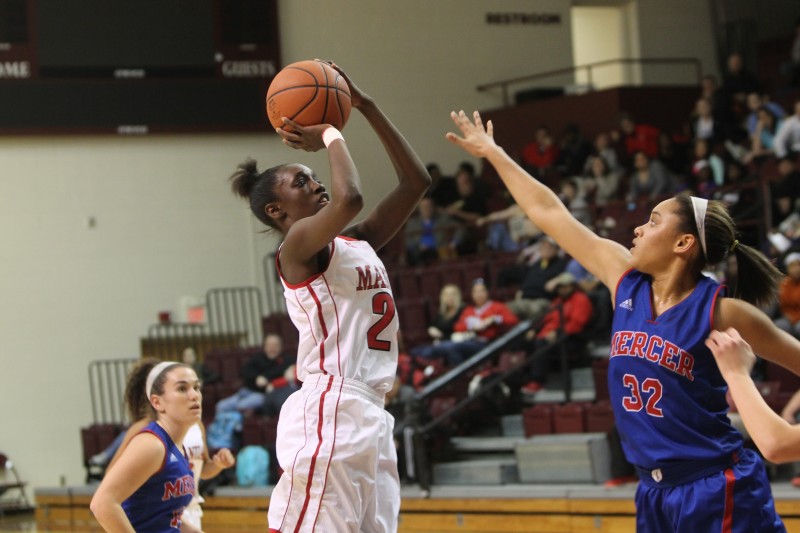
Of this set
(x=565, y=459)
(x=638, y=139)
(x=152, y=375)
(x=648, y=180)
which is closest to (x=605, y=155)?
(x=638, y=139)

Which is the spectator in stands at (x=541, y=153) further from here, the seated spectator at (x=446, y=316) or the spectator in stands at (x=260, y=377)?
the spectator in stands at (x=260, y=377)

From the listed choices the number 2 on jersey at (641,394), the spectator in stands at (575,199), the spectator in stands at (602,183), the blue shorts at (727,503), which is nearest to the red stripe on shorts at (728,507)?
the blue shorts at (727,503)

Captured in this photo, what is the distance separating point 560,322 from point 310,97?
21.6 feet

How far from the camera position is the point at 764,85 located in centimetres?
1537

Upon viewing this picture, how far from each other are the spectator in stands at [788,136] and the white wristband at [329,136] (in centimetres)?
894

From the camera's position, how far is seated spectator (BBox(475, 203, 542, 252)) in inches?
511

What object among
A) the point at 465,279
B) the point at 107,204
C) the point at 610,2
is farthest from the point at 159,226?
the point at 610,2

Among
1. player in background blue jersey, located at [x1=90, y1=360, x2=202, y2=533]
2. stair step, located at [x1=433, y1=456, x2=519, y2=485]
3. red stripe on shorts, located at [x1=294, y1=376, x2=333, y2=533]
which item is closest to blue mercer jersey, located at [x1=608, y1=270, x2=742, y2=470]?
red stripe on shorts, located at [x1=294, y1=376, x2=333, y2=533]

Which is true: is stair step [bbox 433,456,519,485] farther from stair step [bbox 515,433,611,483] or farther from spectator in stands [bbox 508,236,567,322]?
spectator in stands [bbox 508,236,567,322]

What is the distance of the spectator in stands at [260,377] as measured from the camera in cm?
1143

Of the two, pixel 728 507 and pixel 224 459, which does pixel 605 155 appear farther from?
pixel 728 507

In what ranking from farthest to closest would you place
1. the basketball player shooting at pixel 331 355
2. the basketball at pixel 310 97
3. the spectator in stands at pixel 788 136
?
1. the spectator in stands at pixel 788 136
2. the basketball at pixel 310 97
3. the basketball player shooting at pixel 331 355

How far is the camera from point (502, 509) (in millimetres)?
8500

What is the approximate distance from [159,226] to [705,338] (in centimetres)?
1199
